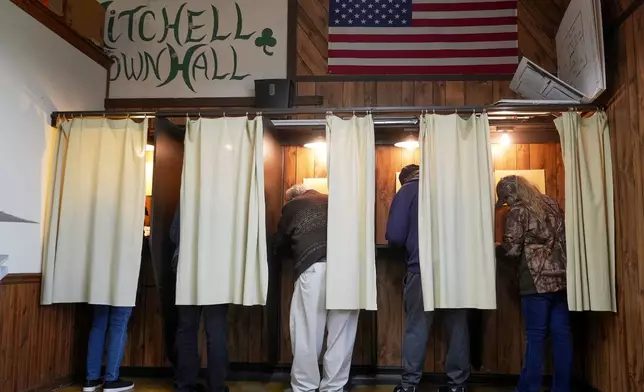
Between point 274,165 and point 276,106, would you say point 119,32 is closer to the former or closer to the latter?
point 276,106

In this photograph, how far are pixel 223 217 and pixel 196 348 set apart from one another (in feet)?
2.95

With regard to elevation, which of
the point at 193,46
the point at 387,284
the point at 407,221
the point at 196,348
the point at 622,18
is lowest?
the point at 196,348

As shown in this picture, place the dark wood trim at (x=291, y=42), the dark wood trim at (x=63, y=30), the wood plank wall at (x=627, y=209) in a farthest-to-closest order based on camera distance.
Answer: the dark wood trim at (x=291, y=42), the dark wood trim at (x=63, y=30), the wood plank wall at (x=627, y=209)

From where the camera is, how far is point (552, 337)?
3.69 metres

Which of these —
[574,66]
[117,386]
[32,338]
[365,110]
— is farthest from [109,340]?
[574,66]

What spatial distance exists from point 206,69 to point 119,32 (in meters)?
0.87

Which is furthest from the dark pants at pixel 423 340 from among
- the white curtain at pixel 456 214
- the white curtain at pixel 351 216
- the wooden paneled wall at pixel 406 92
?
the wooden paneled wall at pixel 406 92

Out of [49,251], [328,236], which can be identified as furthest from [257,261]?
[49,251]

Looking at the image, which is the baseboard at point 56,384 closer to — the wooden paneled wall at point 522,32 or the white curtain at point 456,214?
the white curtain at point 456,214

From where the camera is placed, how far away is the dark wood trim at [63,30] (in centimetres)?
384

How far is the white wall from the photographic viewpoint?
11.8 ft

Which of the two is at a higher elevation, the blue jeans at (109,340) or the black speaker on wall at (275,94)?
the black speaker on wall at (275,94)

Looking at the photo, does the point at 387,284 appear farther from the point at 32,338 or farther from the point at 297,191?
the point at 32,338

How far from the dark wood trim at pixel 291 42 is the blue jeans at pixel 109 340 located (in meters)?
2.34
